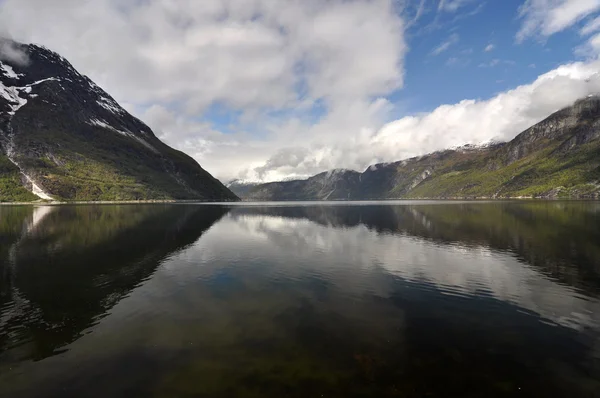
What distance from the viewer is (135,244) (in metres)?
66.6

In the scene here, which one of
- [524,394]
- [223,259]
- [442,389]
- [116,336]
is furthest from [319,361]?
[223,259]

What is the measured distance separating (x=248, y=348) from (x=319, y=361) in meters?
5.18

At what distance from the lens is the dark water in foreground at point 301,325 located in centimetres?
1805

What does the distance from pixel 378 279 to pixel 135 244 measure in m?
52.2

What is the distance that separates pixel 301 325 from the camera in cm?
2616

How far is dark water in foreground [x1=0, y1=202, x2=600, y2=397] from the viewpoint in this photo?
18.0m

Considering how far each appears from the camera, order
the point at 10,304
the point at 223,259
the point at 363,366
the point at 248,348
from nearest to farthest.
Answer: the point at 363,366 → the point at 248,348 → the point at 10,304 → the point at 223,259

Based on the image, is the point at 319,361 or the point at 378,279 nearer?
the point at 319,361

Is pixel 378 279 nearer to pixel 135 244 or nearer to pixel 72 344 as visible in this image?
pixel 72 344

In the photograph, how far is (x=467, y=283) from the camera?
38.2 meters

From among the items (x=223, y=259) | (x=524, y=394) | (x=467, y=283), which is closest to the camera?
(x=524, y=394)

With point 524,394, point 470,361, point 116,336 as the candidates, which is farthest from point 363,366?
point 116,336

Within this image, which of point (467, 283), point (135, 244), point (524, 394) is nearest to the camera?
point (524, 394)

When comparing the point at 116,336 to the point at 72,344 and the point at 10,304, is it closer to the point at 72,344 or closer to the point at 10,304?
the point at 72,344
